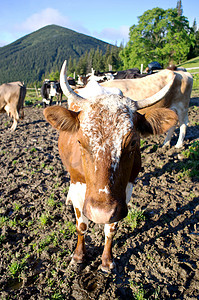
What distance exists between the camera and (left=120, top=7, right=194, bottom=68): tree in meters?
37.2

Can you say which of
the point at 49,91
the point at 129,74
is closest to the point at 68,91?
the point at 129,74

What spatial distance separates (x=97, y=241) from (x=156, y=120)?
2.07 meters

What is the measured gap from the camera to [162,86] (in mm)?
5418

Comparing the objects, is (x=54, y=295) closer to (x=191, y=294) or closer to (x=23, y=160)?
(x=191, y=294)

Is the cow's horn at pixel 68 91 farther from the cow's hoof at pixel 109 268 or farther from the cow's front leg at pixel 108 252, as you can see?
the cow's hoof at pixel 109 268

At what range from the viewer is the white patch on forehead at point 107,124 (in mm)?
1856

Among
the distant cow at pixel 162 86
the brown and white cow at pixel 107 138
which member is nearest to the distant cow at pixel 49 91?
→ the distant cow at pixel 162 86

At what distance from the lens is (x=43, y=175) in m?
5.10

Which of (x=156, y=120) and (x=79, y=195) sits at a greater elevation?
(x=156, y=120)

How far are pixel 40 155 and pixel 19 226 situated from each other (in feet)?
9.53

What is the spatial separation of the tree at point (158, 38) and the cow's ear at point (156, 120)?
1474 inches

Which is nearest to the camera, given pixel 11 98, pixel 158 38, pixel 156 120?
pixel 156 120

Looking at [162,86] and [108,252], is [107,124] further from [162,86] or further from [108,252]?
[162,86]

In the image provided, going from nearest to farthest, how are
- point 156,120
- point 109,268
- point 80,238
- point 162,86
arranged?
point 156,120 < point 109,268 < point 80,238 < point 162,86
